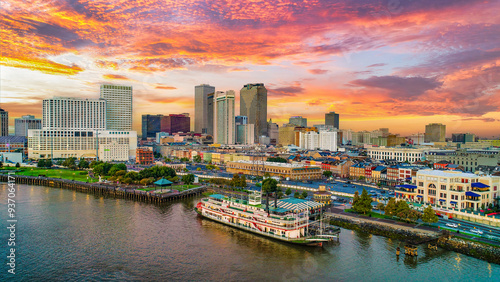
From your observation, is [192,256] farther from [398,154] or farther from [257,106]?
[257,106]

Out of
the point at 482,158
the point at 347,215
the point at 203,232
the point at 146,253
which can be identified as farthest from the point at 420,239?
the point at 482,158

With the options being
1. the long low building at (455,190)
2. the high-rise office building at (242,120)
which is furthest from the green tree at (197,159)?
the high-rise office building at (242,120)

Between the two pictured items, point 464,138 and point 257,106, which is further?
point 257,106

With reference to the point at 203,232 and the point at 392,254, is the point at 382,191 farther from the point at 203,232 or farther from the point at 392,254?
the point at 203,232

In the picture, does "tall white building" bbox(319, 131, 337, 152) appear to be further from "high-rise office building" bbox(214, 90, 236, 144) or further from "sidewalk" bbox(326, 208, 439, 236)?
"sidewalk" bbox(326, 208, 439, 236)

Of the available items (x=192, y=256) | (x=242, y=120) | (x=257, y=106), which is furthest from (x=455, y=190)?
(x=242, y=120)

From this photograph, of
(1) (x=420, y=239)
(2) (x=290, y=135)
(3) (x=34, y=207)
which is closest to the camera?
(1) (x=420, y=239)
